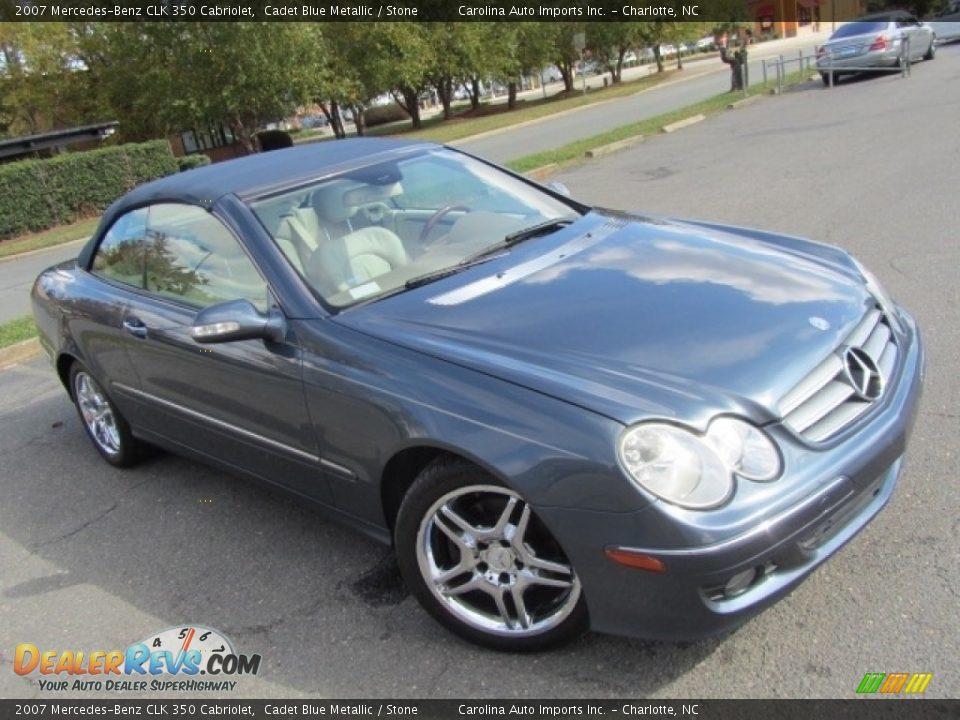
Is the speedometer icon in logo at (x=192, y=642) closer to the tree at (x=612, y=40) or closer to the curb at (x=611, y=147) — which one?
the curb at (x=611, y=147)

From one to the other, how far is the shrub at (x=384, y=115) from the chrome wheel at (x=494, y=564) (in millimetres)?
58355

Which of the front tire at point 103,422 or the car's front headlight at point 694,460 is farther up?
the car's front headlight at point 694,460

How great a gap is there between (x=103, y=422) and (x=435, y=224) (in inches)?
91.1

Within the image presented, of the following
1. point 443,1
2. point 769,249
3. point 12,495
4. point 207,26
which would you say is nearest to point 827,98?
point 769,249

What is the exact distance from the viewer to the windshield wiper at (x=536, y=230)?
11.9ft

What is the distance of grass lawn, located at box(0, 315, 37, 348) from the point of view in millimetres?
7582

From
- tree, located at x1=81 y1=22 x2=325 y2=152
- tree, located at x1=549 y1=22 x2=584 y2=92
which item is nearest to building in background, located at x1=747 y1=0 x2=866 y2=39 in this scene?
tree, located at x1=549 y1=22 x2=584 y2=92

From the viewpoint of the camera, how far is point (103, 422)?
468 centimetres

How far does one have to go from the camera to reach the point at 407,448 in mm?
2715

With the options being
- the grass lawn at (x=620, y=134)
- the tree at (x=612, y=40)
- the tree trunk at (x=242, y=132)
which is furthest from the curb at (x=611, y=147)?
the tree at (x=612, y=40)

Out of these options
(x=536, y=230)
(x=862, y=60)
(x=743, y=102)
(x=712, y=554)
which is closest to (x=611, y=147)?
(x=743, y=102)

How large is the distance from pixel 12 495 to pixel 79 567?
120 centimetres

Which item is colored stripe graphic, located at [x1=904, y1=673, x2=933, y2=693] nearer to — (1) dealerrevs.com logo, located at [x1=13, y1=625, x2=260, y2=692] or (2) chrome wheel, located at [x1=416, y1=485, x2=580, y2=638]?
(2) chrome wheel, located at [x1=416, y1=485, x2=580, y2=638]

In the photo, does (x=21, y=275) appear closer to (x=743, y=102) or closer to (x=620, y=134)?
(x=620, y=134)
